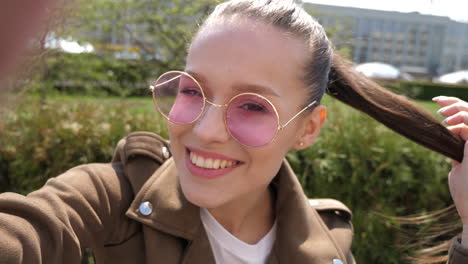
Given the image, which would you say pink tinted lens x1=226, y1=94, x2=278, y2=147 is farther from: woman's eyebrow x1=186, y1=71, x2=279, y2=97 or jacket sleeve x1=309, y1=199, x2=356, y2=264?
jacket sleeve x1=309, y1=199, x2=356, y2=264

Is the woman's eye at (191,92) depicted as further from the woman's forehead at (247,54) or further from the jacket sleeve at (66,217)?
the jacket sleeve at (66,217)

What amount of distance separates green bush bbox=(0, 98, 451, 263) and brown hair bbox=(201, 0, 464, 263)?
0.78 m

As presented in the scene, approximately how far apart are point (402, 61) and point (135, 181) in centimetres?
7480

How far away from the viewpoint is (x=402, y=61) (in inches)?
2837

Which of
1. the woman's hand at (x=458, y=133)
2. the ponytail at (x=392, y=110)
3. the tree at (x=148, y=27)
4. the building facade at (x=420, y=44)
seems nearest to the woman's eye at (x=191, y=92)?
the ponytail at (x=392, y=110)

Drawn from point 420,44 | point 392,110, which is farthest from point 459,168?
point 420,44

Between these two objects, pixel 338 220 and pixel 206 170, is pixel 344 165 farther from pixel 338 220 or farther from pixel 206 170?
pixel 206 170

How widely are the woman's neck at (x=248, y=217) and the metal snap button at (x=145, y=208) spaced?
27 cm

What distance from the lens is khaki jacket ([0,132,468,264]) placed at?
145 centimetres

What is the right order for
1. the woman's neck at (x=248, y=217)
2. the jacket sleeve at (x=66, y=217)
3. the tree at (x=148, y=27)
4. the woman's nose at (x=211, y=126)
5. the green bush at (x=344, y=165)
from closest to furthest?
the jacket sleeve at (x=66, y=217) → the woman's nose at (x=211, y=126) → the woman's neck at (x=248, y=217) → the green bush at (x=344, y=165) → the tree at (x=148, y=27)

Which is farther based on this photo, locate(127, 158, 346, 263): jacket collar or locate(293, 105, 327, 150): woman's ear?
locate(293, 105, 327, 150): woman's ear

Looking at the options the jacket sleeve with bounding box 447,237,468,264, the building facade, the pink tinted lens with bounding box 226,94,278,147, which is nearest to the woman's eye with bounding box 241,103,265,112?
the pink tinted lens with bounding box 226,94,278,147

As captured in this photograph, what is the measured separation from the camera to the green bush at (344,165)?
3246 millimetres

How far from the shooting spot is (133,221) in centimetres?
183
